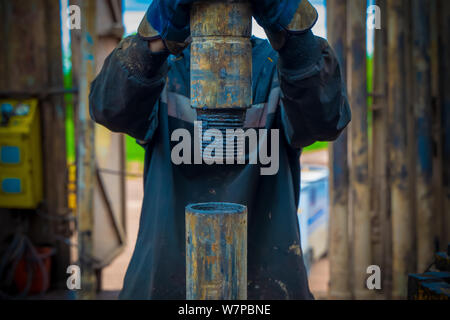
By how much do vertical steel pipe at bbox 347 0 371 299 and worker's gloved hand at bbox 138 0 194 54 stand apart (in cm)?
310

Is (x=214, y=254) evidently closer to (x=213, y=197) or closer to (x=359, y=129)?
(x=213, y=197)

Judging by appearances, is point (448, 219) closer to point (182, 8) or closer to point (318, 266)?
point (318, 266)

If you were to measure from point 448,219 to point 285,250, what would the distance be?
2955 millimetres

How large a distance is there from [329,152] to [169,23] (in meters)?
3.12

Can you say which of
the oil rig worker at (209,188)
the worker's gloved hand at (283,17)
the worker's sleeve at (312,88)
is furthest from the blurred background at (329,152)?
the worker's gloved hand at (283,17)

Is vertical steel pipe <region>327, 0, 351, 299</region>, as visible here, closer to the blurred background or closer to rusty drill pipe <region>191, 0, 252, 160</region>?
the blurred background

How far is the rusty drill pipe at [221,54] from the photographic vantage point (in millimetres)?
1103

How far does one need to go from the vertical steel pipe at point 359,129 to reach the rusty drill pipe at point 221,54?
3.15 metres

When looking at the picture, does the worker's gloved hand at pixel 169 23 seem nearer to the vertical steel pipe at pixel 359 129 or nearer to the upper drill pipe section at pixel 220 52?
the upper drill pipe section at pixel 220 52

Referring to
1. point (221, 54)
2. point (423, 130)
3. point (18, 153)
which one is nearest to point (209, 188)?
point (221, 54)

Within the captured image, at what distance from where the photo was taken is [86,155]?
13.1ft

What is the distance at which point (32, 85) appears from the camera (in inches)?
190

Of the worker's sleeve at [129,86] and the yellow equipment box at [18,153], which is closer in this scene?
the worker's sleeve at [129,86]

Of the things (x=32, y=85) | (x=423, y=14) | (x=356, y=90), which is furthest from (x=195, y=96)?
(x=32, y=85)
